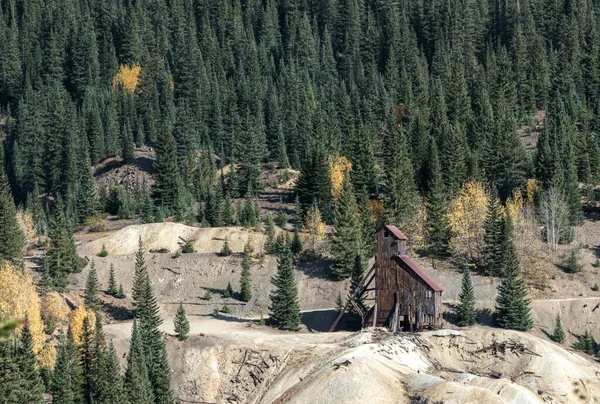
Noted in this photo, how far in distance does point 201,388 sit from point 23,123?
100247mm

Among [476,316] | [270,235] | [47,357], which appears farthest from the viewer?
[270,235]

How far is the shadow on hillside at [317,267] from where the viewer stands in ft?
345

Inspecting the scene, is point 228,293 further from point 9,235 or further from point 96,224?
point 96,224

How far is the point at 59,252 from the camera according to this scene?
104750 millimetres

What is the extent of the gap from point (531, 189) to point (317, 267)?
91.1 feet

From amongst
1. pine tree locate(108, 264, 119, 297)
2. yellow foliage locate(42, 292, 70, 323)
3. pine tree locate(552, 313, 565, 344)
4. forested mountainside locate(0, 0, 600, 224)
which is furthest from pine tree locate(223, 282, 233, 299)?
pine tree locate(552, 313, 565, 344)

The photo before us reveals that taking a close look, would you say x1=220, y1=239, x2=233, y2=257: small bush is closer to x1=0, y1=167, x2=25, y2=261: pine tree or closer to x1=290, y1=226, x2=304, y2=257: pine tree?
x1=290, y1=226, x2=304, y2=257: pine tree

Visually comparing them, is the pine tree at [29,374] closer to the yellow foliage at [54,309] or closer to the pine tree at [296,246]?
the yellow foliage at [54,309]

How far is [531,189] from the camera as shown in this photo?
4749 inches

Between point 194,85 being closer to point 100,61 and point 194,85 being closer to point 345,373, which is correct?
point 100,61

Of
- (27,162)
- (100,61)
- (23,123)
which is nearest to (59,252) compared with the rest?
(27,162)

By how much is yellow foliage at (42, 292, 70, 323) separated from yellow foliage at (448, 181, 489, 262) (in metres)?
35.9

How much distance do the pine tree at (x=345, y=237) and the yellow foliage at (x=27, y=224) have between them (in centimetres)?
3441

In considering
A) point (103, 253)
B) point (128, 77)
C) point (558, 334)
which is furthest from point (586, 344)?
point (128, 77)
